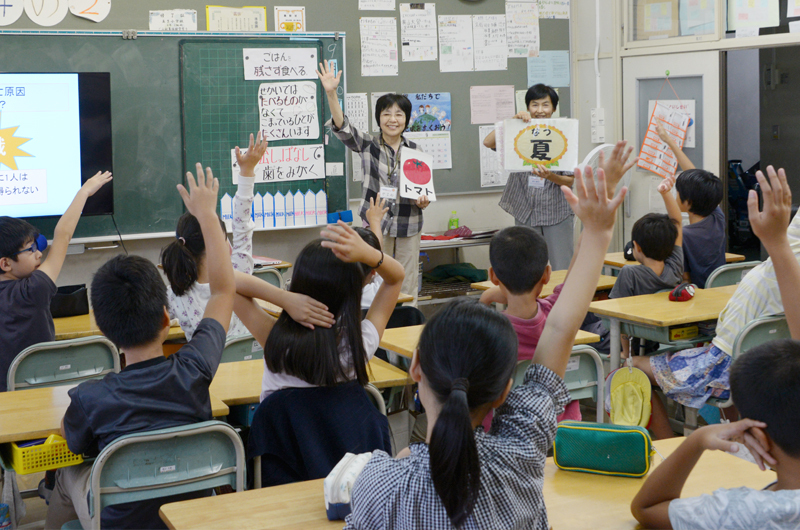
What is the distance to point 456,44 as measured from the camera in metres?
5.87

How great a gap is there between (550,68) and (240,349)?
13.9ft

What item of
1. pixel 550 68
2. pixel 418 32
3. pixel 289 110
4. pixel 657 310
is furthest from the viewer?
pixel 550 68

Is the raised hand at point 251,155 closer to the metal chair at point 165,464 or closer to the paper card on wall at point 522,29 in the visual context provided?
the metal chair at point 165,464

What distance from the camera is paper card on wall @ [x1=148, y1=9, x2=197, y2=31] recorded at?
491cm

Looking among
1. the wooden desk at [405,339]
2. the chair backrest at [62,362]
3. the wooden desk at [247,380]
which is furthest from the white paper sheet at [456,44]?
the chair backrest at [62,362]

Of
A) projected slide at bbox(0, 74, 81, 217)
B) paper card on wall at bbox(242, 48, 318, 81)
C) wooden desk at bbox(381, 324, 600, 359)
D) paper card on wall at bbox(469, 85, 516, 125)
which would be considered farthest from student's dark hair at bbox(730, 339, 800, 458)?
paper card on wall at bbox(469, 85, 516, 125)

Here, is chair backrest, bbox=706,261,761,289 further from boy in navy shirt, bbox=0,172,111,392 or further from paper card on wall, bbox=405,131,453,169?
boy in navy shirt, bbox=0,172,111,392

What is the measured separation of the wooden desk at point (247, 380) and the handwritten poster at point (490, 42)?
3809 mm

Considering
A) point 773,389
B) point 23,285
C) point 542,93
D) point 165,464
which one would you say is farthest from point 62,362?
point 542,93

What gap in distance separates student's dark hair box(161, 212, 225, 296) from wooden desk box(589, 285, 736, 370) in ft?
5.12

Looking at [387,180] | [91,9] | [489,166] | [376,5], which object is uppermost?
[376,5]

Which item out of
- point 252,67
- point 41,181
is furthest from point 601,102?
point 41,181

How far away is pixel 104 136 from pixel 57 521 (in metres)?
3.17

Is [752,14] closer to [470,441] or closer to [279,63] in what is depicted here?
[279,63]
